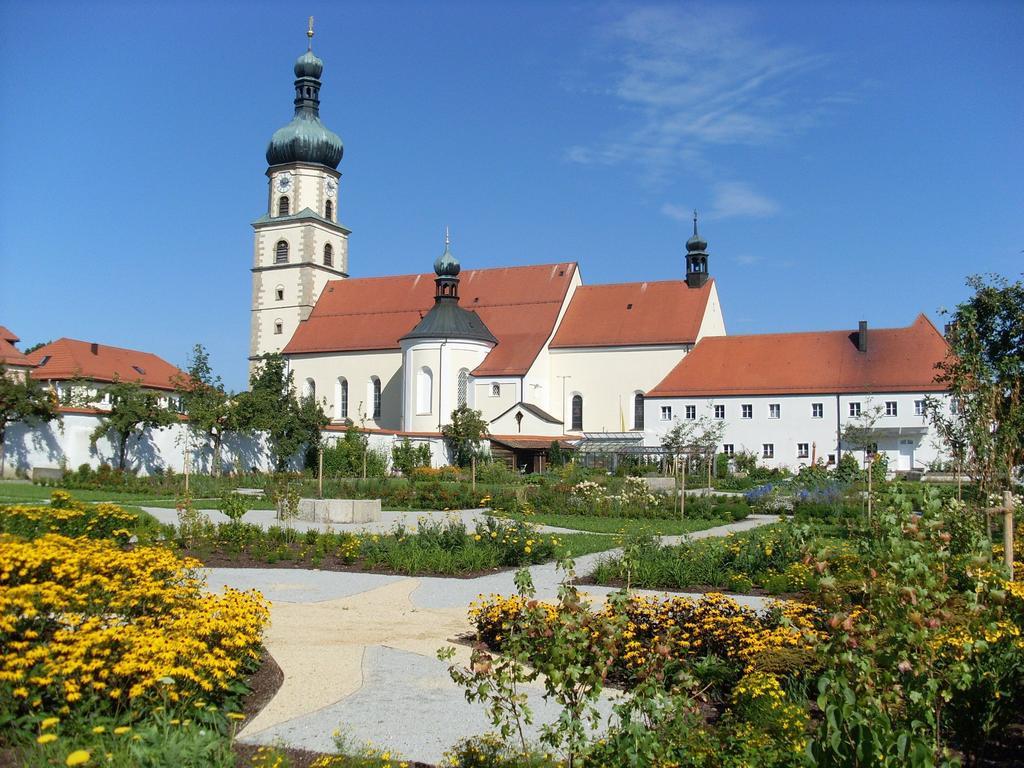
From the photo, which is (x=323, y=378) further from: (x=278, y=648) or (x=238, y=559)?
(x=278, y=648)

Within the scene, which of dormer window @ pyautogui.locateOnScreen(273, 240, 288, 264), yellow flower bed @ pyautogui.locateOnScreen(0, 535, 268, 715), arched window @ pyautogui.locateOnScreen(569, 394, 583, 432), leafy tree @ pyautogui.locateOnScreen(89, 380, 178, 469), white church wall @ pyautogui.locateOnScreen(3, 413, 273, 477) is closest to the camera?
yellow flower bed @ pyautogui.locateOnScreen(0, 535, 268, 715)

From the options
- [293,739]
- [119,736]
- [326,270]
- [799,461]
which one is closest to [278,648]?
[293,739]

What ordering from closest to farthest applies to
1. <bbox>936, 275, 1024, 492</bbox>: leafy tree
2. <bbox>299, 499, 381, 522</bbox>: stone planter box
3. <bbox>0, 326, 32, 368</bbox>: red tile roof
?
<bbox>936, 275, 1024, 492</bbox>: leafy tree, <bbox>299, 499, 381, 522</bbox>: stone planter box, <bbox>0, 326, 32, 368</bbox>: red tile roof

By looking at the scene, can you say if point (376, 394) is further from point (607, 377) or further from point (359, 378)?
point (607, 377)

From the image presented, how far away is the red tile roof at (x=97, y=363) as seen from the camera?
5172 cm

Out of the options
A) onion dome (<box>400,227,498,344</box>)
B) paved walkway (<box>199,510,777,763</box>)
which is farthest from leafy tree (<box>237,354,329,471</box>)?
paved walkway (<box>199,510,777,763</box>)

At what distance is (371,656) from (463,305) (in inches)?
1978

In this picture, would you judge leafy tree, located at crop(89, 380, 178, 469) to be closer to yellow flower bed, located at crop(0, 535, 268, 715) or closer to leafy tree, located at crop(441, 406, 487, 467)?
leafy tree, located at crop(441, 406, 487, 467)

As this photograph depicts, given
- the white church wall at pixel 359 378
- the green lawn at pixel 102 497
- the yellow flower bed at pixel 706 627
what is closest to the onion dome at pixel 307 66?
the white church wall at pixel 359 378

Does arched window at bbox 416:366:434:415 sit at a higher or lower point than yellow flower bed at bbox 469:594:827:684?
higher

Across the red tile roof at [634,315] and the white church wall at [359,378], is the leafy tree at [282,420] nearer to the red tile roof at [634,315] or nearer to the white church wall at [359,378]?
the white church wall at [359,378]

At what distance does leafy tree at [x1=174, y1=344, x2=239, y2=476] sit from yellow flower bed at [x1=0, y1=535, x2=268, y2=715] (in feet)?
103

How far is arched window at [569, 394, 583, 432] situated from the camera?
5381cm

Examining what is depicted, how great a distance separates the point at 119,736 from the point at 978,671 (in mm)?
5072
